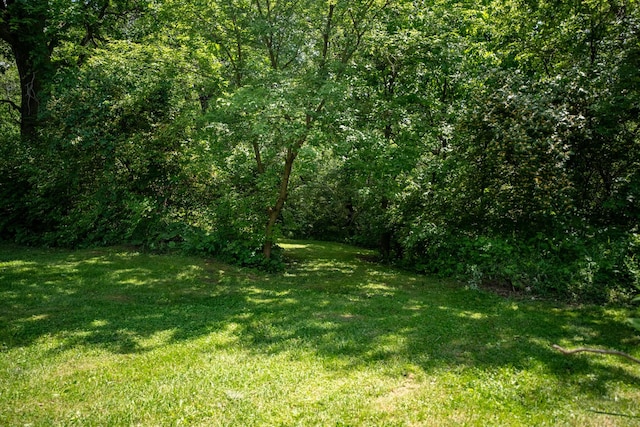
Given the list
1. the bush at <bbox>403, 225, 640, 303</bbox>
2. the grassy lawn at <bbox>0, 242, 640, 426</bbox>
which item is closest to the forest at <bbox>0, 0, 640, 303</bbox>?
the bush at <bbox>403, 225, 640, 303</bbox>

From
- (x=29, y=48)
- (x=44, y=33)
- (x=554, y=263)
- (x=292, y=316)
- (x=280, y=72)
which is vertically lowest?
(x=292, y=316)

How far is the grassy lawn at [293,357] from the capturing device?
Result: 3.81 meters

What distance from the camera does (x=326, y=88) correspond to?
30.5ft

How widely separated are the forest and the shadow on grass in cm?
152

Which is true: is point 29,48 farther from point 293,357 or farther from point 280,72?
point 293,357

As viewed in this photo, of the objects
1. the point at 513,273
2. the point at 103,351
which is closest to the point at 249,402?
the point at 103,351

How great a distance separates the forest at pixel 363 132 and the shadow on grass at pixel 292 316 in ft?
5.00

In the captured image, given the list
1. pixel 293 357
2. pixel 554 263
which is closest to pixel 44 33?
pixel 293 357

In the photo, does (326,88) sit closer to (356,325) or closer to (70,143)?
(356,325)

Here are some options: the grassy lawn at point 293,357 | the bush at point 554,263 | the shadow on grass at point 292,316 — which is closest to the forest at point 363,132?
the bush at point 554,263

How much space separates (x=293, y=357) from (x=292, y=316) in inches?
68.4

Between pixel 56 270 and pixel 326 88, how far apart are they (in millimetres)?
7366

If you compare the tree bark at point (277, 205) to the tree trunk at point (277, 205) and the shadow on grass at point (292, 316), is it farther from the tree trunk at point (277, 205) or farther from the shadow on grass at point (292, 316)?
the shadow on grass at point (292, 316)

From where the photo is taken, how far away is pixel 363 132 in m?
9.98
